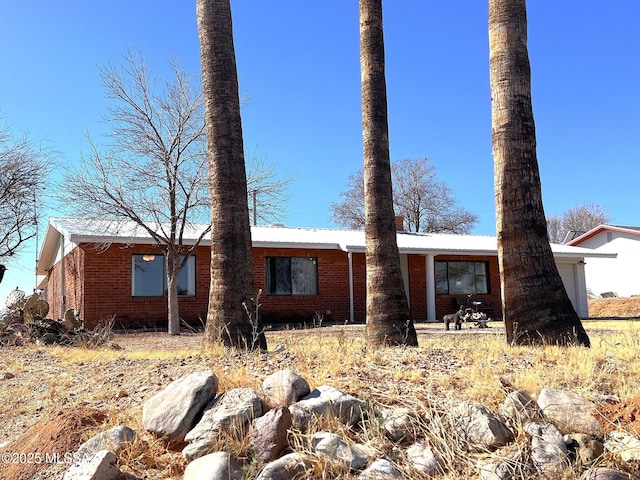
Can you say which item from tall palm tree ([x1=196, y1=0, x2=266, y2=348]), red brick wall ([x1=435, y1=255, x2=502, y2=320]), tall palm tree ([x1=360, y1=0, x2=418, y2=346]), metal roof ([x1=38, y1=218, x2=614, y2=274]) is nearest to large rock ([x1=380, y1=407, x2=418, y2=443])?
tall palm tree ([x1=196, y1=0, x2=266, y2=348])

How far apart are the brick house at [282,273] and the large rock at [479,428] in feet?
49.5

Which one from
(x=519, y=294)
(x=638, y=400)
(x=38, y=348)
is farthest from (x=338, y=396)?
(x=38, y=348)

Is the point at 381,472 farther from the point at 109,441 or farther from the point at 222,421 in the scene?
the point at 109,441

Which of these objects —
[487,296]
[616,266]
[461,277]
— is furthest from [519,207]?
[616,266]

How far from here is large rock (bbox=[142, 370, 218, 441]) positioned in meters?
4.50

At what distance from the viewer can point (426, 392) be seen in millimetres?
4641

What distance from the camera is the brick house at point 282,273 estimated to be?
18.5m

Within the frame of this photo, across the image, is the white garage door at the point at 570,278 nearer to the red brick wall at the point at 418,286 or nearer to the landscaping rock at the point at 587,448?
the red brick wall at the point at 418,286

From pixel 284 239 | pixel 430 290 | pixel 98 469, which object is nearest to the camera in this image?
pixel 98 469

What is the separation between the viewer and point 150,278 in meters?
19.3

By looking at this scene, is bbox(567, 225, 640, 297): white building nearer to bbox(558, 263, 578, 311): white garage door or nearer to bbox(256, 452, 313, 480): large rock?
bbox(558, 263, 578, 311): white garage door

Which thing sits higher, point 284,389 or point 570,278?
point 570,278

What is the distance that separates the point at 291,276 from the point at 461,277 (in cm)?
737

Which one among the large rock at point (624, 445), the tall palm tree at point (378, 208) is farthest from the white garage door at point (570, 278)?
the large rock at point (624, 445)
